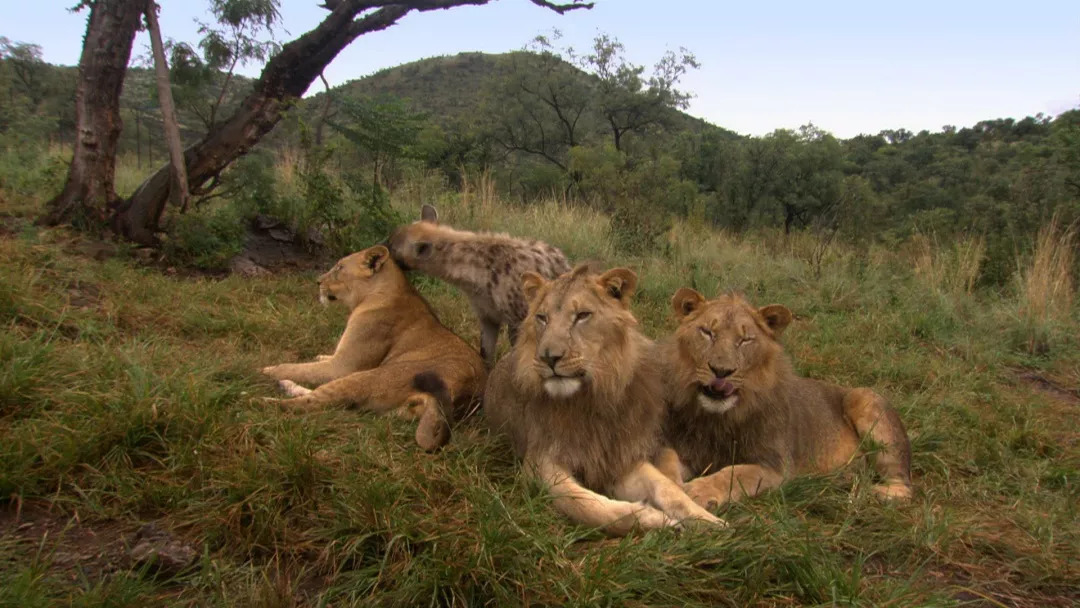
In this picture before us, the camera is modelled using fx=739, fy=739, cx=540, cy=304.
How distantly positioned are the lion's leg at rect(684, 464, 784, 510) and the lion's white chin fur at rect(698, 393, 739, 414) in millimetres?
320

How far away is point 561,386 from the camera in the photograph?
374 centimetres

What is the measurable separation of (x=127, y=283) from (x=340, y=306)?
197 cm

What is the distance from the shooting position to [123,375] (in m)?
4.26

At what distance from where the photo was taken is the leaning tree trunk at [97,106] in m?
8.34

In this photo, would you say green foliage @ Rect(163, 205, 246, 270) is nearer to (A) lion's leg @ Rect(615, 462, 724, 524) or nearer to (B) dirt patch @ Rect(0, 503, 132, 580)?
(B) dirt patch @ Rect(0, 503, 132, 580)

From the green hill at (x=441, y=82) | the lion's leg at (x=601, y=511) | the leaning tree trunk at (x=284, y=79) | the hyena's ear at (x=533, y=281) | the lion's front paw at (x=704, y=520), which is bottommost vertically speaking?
the lion's leg at (x=601, y=511)

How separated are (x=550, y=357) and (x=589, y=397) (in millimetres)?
401

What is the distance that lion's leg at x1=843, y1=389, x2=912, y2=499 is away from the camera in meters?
4.39

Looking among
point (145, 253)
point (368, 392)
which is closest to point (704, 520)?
point (368, 392)

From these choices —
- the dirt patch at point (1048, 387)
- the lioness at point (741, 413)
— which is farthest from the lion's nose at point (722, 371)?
the dirt patch at point (1048, 387)

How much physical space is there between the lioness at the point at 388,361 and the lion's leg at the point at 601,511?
3.13 feet

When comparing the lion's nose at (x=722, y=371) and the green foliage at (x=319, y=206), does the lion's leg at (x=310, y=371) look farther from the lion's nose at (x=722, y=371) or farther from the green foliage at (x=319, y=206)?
the green foliage at (x=319, y=206)

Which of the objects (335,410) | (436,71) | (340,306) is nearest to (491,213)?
(340,306)

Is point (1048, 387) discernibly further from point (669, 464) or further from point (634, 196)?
point (634, 196)
